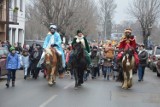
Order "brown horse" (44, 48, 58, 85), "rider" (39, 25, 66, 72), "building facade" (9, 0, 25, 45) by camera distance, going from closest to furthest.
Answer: "brown horse" (44, 48, 58, 85), "rider" (39, 25, 66, 72), "building facade" (9, 0, 25, 45)

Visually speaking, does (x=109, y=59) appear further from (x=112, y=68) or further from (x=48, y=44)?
(x=48, y=44)

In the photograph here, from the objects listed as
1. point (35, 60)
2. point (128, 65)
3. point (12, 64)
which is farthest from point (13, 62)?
point (35, 60)

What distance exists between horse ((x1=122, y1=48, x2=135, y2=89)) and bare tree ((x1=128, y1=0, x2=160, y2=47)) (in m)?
47.6

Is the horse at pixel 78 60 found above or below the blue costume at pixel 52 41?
below

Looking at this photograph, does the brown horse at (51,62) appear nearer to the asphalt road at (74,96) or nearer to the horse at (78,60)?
the asphalt road at (74,96)

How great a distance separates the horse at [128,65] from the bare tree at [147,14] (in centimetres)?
4760

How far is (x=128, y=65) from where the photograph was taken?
17.9 meters

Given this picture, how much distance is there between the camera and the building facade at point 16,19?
41406 millimetres

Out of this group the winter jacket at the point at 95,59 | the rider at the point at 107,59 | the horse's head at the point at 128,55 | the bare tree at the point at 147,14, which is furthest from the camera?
the bare tree at the point at 147,14

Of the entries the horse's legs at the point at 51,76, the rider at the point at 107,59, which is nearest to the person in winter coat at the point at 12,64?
the horse's legs at the point at 51,76

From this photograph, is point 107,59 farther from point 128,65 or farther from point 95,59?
point 128,65

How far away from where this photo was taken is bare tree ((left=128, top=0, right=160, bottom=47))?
217 feet

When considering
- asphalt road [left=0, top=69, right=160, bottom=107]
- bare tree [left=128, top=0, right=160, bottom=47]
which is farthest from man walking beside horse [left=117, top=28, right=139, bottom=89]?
bare tree [left=128, top=0, right=160, bottom=47]

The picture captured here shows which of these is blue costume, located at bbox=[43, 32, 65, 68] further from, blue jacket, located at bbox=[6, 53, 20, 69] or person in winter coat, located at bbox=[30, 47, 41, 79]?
person in winter coat, located at bbox=[30, 47, 41, 79]
